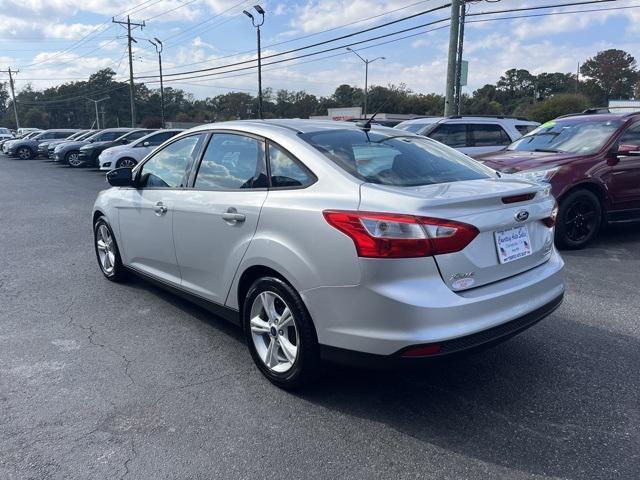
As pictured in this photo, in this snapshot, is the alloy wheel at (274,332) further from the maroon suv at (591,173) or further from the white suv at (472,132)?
the white suv at (472,132)

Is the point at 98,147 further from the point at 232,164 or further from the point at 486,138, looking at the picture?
the point at 232,164

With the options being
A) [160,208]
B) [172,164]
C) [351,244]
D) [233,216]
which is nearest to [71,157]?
[172,164]

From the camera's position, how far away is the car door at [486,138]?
11.1 m

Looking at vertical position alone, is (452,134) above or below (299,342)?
above

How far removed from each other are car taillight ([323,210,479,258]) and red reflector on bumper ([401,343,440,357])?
18.0 inches

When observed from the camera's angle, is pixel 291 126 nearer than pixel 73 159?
Yes

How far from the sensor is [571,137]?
7621mm

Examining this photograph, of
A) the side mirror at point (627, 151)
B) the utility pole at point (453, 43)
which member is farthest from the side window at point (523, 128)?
the utility pole at point (453, 43)

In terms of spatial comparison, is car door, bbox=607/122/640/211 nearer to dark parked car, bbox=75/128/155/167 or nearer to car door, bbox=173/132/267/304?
car door, bbox=173/132/267/304

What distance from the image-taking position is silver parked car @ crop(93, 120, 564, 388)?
271 centimetres

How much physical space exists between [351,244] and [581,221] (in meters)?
5.37

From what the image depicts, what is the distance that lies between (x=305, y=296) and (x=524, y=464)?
1.38m

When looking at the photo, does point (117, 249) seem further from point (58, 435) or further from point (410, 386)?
point (410, 386)

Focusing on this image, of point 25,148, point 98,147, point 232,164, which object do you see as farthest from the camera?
point 25,148
